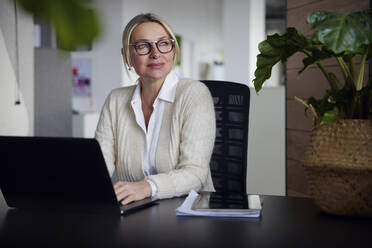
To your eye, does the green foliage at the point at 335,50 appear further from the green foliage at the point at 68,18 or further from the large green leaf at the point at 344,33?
the green foliage at the point at 68,18

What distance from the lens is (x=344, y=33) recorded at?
0.84m

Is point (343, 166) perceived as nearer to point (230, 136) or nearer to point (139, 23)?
point (230, 136)

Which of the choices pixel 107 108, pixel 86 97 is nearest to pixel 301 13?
pixel 107 108

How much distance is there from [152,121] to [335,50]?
0.92 m

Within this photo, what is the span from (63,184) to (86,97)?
6132 mm

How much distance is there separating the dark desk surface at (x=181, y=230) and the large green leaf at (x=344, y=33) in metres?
0.36

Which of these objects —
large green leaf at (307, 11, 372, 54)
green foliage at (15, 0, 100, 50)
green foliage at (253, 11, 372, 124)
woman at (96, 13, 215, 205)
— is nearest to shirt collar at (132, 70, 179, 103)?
woman at (96, 13, 215, 205)

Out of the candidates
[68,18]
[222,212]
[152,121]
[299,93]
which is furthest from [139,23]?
[68,18]

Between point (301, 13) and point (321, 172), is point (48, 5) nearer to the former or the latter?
point (321, 172)

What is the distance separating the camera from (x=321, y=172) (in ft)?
3.25

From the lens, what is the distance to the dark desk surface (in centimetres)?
81

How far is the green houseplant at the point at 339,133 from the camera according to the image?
931 mm

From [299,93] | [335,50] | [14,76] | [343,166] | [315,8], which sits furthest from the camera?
[14,76]

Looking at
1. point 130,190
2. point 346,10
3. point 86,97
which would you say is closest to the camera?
point 130,190
